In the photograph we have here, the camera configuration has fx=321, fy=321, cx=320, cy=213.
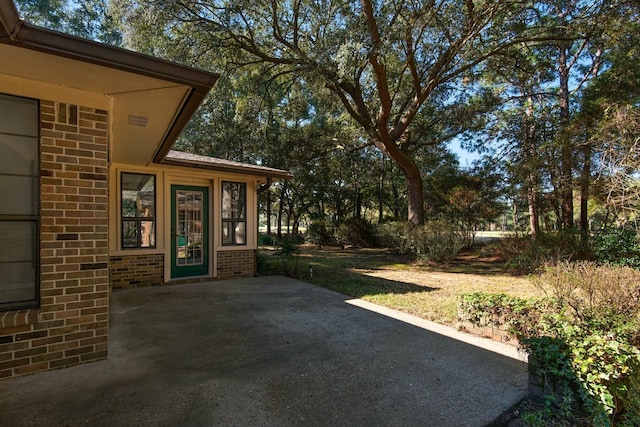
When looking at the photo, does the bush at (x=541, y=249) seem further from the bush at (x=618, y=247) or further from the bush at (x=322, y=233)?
the bush at (x=322, y=233)

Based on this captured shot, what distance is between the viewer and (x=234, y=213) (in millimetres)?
7410

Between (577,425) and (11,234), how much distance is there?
447 centimetres

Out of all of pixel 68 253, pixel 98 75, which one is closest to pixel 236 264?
pixel 68 253

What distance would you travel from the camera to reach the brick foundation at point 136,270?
6.06m

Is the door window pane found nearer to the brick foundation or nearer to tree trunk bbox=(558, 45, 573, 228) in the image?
the brick foundation

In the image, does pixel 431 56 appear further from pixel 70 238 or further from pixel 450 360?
pixel 70 238

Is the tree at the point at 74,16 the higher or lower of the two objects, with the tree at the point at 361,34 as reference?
higher

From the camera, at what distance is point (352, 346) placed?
343 cm

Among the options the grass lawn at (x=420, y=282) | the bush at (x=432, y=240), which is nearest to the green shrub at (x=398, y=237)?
the bush at (x=432, y=240)

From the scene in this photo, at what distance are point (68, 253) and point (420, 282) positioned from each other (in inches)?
259

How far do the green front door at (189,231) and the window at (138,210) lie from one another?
0.40m

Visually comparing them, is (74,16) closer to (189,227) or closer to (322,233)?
(322,233)

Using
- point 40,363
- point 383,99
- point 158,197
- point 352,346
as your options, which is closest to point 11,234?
point 40,363

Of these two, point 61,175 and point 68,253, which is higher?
point 61,175
